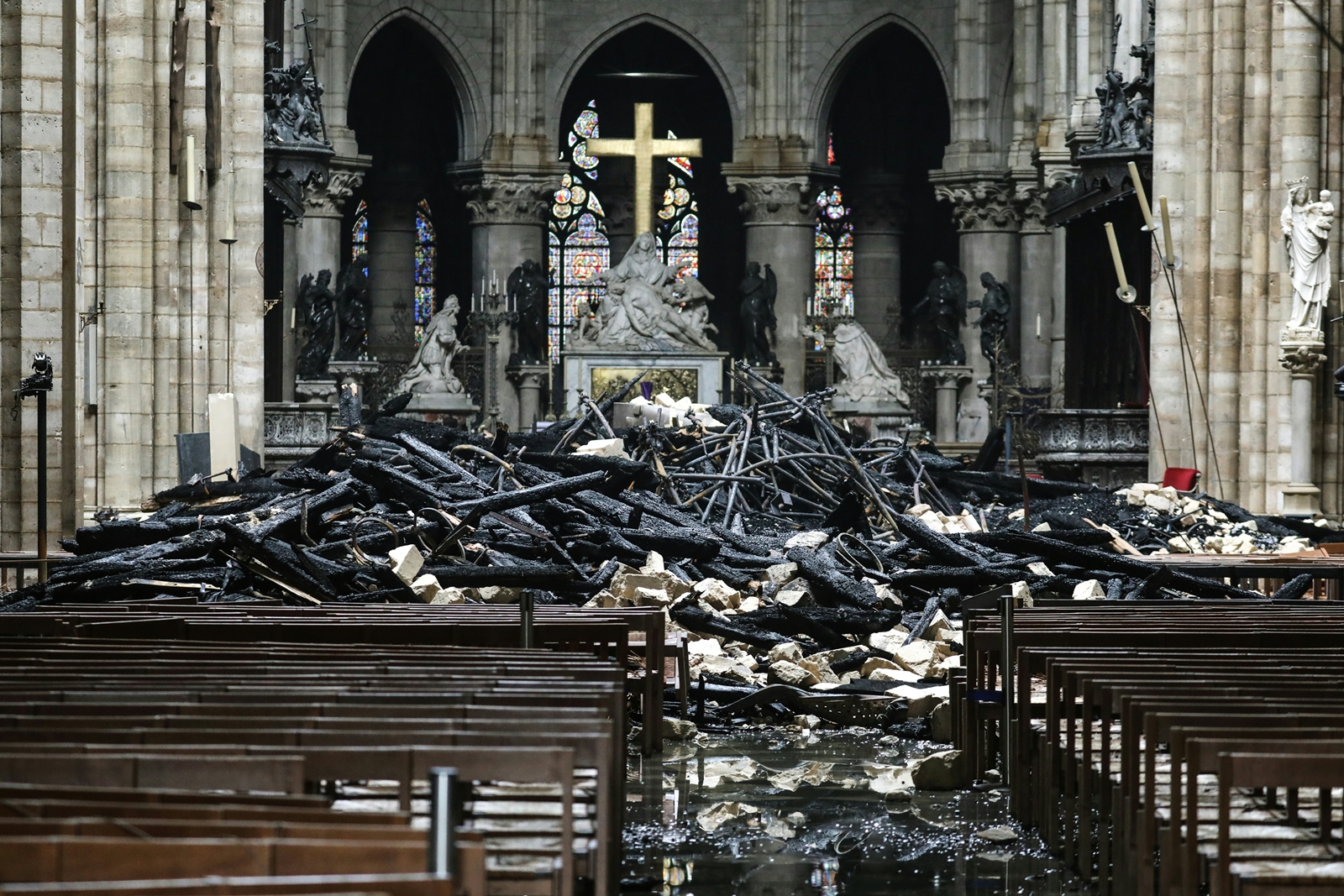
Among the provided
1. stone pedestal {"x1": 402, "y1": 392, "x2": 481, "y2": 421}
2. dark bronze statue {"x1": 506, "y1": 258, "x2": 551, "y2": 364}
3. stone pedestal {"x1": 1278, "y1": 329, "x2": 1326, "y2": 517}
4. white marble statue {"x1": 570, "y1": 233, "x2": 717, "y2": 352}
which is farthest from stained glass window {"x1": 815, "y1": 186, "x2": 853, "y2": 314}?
stone pedestal {"x1": 1278, "y1": 329, "x2": 1326, "y2": 517}

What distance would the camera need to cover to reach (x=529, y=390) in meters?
36.5

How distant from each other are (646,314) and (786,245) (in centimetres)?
495

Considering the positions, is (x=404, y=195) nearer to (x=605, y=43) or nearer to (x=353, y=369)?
(x=605, y=43)

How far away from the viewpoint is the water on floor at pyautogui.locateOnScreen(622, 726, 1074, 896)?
686 centimetres

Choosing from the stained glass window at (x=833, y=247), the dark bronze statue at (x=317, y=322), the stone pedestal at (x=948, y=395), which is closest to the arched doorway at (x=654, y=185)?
the stained glass window at (x=833, y=247)

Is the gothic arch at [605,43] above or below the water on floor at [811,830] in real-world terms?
above

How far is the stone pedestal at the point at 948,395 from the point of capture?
1439 inches

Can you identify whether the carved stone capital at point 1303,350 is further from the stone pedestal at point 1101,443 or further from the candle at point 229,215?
the candle at point 229,215

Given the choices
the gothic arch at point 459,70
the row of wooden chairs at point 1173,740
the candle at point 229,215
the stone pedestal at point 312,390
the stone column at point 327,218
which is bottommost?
the row of wooden chairs at point 1173,740

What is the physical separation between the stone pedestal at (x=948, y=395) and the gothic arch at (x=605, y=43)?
5981mm

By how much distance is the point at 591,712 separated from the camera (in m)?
5.16

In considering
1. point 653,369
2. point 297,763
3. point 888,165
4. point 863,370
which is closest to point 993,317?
point 863,370

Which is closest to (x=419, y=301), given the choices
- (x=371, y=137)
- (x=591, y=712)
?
(x=371, y=137)

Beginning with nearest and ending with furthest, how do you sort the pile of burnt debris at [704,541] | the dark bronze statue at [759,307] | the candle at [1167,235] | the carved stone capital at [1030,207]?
1. the pile of burnt debris at [704,541]
2. the candle at [1167,235]
3. the carved stone capital at [1030,207]
4. the dark bronze statue at [759,307]
